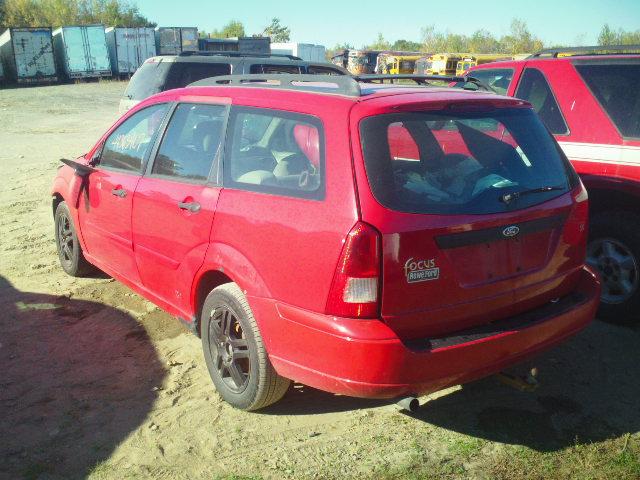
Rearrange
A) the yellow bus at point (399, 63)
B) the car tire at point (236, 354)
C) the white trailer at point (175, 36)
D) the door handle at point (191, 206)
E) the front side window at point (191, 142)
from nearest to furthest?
the car tire at point (236, 354) < the door handle at point (191, 206) < the front side window at point (191, 142) < the yellow bus at point (399, 63) < the white trailer at point (175, 36)

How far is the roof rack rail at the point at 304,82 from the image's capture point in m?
3.11

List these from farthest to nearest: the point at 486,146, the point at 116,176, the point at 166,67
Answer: the point at 166,67 < the point at 116,176 < the point at 486,146

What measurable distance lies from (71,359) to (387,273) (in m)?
2.53

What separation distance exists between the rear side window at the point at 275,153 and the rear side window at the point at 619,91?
8.79 ft

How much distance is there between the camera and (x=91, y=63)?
3656 cm

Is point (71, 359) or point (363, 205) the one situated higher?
point (363, 205)

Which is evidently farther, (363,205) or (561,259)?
(561,259)

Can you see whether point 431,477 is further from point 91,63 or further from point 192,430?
point 91,63

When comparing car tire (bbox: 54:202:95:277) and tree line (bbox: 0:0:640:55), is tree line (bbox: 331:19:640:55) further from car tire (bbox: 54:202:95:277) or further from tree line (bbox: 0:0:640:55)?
car tire (bbox: 54:202:95:277)

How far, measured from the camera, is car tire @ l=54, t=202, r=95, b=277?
539 cm

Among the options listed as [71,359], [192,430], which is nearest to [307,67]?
[71,359]

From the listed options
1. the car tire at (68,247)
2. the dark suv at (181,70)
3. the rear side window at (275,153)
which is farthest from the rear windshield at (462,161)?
the dark suv at (181,70)

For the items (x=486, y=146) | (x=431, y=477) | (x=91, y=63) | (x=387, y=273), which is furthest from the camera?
(x=91, y=63)

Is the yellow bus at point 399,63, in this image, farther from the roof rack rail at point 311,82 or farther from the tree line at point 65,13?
the tree line at point 65,13
